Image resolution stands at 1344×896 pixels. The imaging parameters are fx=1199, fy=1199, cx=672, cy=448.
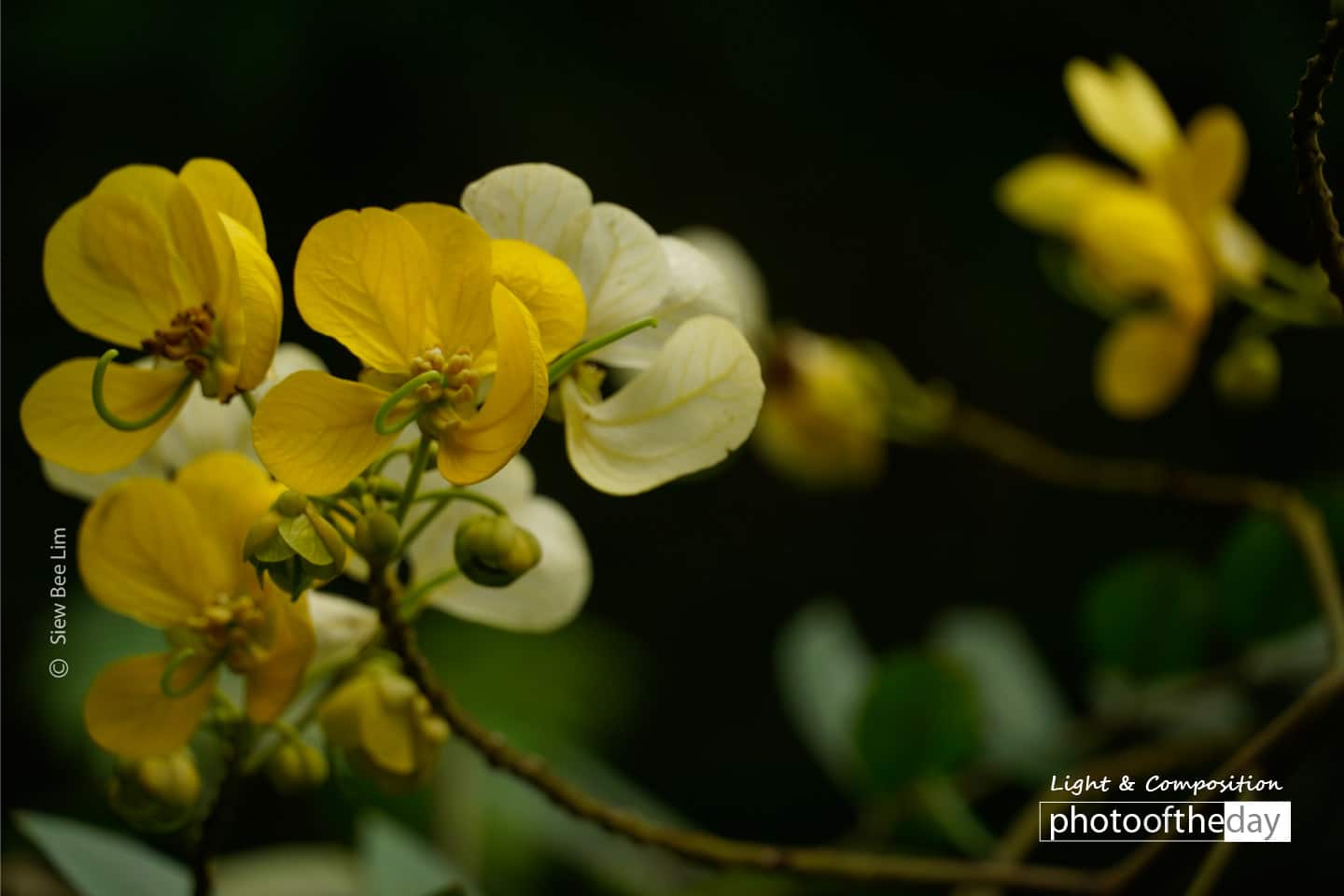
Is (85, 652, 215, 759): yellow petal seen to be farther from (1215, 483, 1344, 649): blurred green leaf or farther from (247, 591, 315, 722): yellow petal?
(1215, 483, 1344, 649): blurred green leaf

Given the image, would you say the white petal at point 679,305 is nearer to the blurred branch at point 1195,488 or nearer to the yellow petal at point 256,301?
the yellow petal at point 256,301

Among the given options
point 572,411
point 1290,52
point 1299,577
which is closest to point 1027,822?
point 1299,577

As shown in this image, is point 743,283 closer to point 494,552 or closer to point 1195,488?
point 1195,488

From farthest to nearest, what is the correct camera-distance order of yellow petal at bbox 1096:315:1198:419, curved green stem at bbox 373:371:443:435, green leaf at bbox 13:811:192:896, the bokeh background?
1. the bokeh background
2. yellow petal at bbox 1096:315:1198:419
3. green leaf at bbox 13:811:192:896
4. curved green stem at bbox 373:371:443:435

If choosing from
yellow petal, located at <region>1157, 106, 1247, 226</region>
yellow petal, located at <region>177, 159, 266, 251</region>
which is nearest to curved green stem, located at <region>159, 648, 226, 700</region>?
yellow petal, located at <region>177, 159, 266, 251</region>

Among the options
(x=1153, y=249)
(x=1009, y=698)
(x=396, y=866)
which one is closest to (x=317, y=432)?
(x=396, y=866)

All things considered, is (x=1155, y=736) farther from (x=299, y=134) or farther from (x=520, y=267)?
(x=299, y=134)
